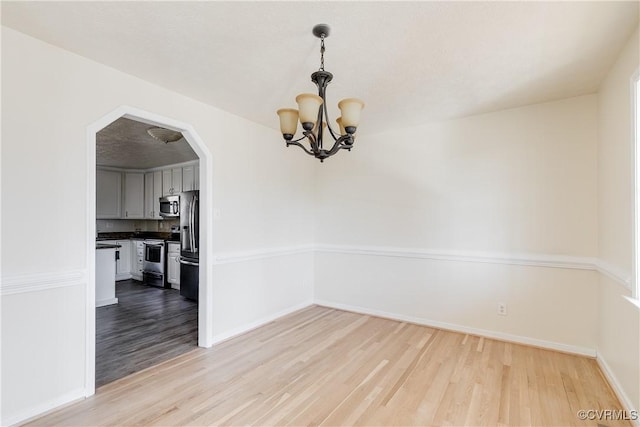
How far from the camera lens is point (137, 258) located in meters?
6.45

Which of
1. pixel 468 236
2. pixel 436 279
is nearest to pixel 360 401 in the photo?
pixel 436 279

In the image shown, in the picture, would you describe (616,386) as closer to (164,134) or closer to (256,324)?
(256,324)

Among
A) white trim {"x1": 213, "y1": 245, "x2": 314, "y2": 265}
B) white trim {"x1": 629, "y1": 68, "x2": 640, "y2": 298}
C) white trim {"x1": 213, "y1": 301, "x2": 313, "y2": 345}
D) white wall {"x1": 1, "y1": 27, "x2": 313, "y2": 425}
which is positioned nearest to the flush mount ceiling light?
white wall {"x1": 1, "y1": 27, "x2": 313, "y2": 425}

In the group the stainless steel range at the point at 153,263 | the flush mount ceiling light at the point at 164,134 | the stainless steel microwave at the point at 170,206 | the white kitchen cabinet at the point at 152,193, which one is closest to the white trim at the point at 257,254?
the flush mount ceiling light at the point at 164,134

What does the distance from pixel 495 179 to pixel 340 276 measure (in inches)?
91.3

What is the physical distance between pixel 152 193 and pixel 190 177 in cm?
132

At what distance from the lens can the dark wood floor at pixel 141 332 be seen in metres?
2.76

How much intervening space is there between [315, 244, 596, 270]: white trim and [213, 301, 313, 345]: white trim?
0.93 m

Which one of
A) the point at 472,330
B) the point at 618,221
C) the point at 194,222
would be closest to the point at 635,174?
the point at 618,221

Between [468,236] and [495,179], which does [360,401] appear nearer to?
[468,236]

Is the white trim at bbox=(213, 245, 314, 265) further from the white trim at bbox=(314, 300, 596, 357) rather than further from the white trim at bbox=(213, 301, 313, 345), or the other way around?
the white trim at bbox=(314, 300, 596, 357)

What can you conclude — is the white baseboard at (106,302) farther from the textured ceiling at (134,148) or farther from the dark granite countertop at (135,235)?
the textured ceiling at (134,148)

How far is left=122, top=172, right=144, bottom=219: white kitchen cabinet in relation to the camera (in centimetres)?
670

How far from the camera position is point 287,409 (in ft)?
6.84
